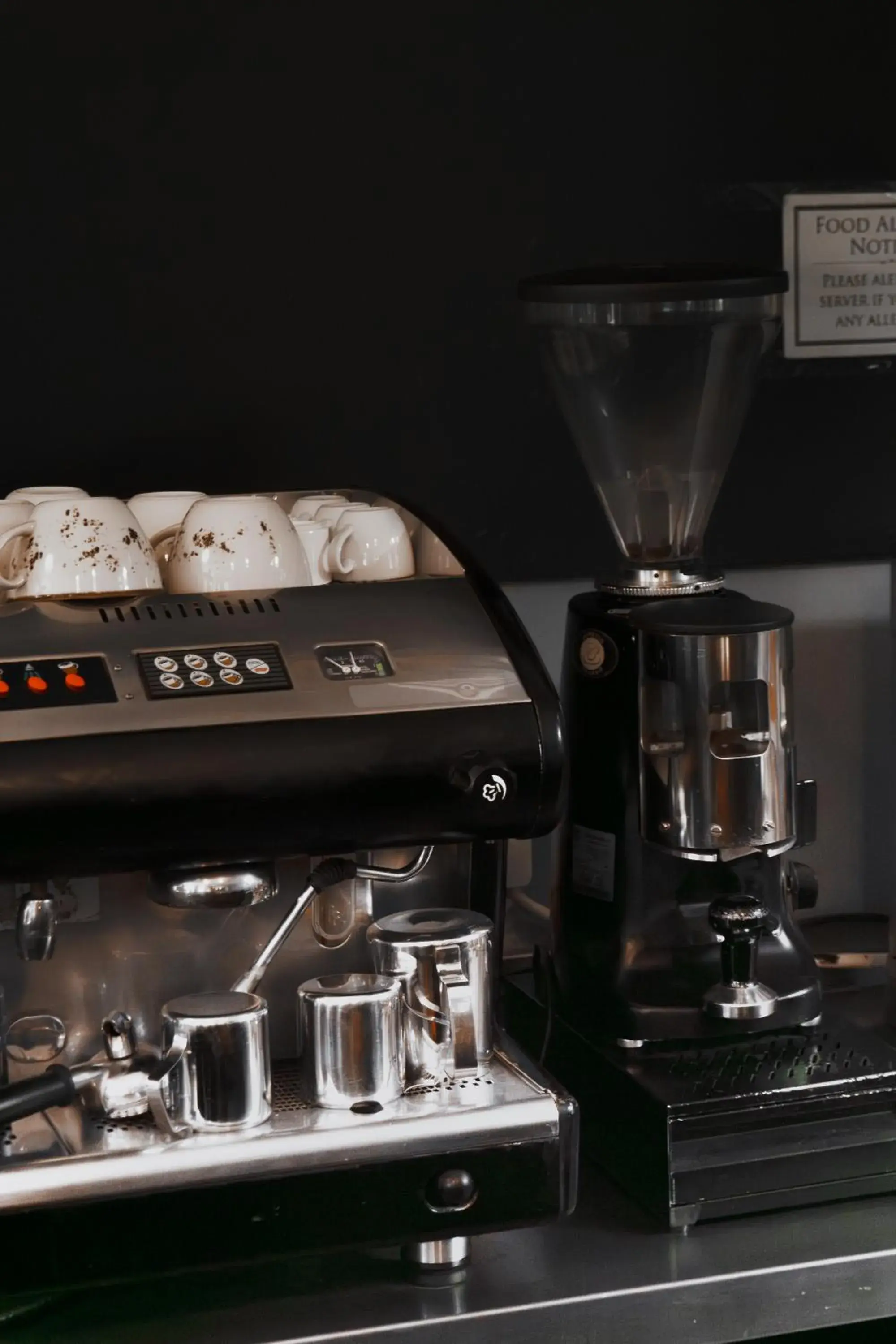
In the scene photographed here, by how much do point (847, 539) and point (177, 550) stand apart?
0.79 metres

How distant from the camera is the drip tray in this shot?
1.04m

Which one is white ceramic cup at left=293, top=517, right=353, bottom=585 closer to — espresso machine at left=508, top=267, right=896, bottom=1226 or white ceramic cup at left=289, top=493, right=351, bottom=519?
white ceramic cup at left=289, top=493, right=351, bottom=519

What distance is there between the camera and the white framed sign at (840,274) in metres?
1.70

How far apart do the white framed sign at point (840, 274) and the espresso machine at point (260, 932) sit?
2.17ft

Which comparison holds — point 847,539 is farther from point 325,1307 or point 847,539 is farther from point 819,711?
point 325,1307

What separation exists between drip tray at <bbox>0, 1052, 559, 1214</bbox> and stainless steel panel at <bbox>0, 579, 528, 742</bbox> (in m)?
0.24

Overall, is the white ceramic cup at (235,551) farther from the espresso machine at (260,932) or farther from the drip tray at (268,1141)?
the drip tray at (268,1141)

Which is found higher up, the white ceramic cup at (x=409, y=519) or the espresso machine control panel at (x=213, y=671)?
the white ceramic cup at (x=409, y=519)

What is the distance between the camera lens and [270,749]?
108cm

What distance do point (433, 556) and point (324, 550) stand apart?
77mm

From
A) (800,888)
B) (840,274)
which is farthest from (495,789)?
(840,274)

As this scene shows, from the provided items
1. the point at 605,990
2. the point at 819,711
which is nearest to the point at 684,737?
the point at 605,990

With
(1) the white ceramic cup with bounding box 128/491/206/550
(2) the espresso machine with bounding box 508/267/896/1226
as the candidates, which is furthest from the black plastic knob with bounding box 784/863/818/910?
(1) the white ceramic cup with bounding box 128/491/206/550

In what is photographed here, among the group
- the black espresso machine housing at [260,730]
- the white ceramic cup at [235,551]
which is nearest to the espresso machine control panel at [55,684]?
the black espresso machine housing at [260,730]
